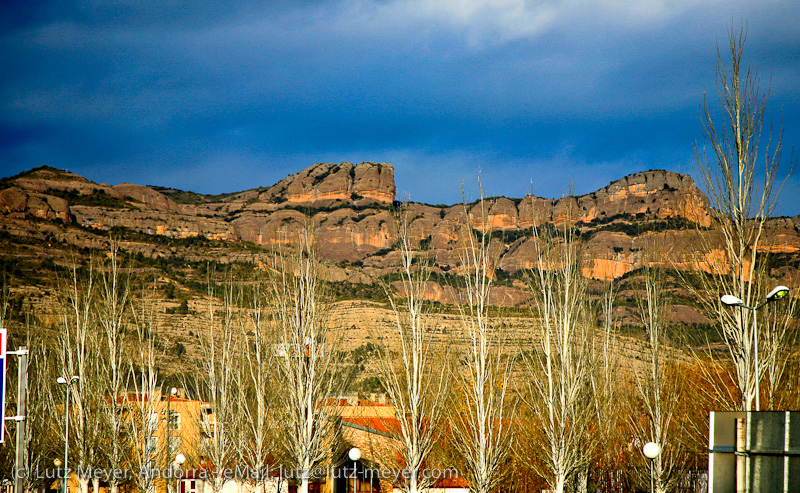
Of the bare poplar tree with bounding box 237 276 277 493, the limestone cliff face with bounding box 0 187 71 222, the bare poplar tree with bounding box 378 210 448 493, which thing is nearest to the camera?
the bare poplar tree with bounding box 378 210 448 493

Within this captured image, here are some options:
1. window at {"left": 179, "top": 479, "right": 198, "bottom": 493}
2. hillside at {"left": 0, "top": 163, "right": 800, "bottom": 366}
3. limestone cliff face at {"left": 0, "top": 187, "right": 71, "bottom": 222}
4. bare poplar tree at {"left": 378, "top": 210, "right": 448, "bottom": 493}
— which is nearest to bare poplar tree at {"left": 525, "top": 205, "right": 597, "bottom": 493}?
hillside at {"left": 0, "top": 163, "right": 800, "bottom": 366}

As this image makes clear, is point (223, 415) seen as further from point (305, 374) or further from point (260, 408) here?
point (305, 374)

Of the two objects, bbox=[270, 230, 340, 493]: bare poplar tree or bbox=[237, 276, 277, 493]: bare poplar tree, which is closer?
bbox=[270, 230, 340, 493]: bare poplar tree

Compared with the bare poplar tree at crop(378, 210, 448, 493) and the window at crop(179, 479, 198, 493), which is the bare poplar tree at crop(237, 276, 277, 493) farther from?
the window at crop(179, 479, 198, 493)

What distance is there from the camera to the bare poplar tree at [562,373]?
862 inches

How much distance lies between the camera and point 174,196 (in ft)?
646

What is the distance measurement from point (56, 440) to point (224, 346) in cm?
1040

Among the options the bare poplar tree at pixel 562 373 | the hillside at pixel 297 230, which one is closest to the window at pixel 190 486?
the hillside at pixel 297 230

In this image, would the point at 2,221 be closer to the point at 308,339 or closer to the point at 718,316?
the point at 308,339

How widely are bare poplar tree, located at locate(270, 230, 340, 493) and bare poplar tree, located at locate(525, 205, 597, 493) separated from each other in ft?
26.8

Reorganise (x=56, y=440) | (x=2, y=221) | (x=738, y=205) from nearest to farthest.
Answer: (x=738, y=205)
(x=56, y=440)
(x=2, y=221)

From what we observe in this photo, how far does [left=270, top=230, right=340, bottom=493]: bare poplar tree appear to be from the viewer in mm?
25859

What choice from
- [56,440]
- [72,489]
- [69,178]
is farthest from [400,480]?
[69,178]

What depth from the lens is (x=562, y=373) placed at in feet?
71.9
